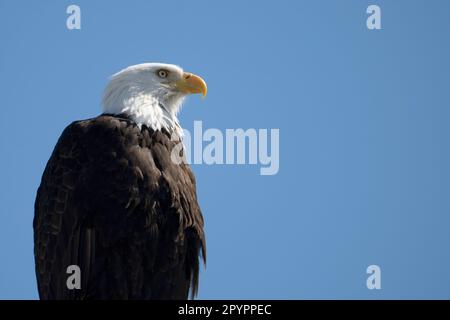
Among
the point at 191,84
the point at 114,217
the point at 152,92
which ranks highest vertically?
the point at 191,84

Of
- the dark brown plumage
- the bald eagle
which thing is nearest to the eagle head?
the bald eagle

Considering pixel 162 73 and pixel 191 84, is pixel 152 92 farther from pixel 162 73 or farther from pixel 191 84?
pixel 191 84

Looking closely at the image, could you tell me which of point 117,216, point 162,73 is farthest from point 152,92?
point 117,216

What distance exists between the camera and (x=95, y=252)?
10.2m

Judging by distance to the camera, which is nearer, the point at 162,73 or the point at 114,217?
the point at 114,217

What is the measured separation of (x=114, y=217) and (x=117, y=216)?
28 mm

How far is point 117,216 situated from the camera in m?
10.2

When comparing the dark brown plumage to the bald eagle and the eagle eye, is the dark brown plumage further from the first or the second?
the eagle eye

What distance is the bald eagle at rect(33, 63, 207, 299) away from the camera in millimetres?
10227

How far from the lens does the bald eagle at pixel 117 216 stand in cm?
1023
